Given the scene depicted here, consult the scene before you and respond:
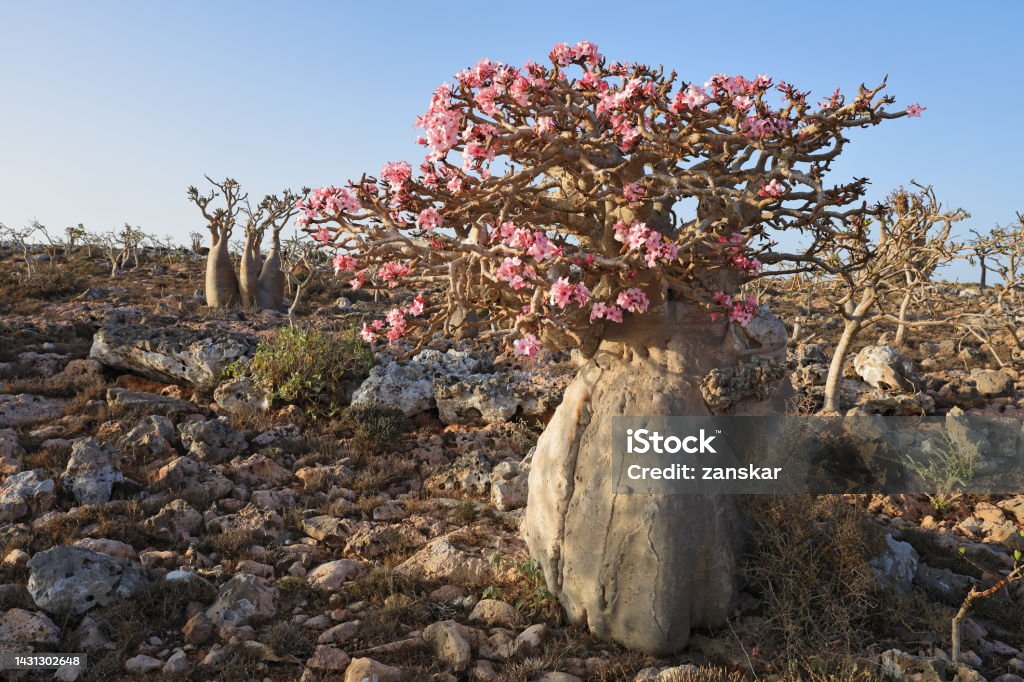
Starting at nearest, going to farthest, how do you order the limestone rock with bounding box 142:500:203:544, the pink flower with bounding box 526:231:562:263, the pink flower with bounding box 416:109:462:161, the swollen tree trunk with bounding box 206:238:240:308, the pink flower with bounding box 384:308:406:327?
the pink flower with bounding box 526:231:562:263 < the pink flower with bounding box 416:109:462:161 < the pink flower with bounding box 384:308:406:327 < the limestone rock with bounding box 142:500:203:544 < the swollen tree trunk with bounding box 206:238:240:308

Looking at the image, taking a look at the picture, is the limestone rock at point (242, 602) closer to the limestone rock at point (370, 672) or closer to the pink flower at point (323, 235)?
the limestone rock at point (370, 672)

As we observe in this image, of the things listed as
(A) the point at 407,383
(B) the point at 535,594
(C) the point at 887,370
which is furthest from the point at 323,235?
(C) the point at 887,370

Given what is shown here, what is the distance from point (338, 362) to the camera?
948 cm

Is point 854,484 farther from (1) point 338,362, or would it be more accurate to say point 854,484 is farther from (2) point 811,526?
(1) point 338,362

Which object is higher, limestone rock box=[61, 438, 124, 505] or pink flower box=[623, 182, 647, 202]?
pink flower box=[623, 182, 647, 202]

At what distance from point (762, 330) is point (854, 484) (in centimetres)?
261

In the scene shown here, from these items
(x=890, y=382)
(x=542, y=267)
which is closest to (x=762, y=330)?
(x=542, y=267)

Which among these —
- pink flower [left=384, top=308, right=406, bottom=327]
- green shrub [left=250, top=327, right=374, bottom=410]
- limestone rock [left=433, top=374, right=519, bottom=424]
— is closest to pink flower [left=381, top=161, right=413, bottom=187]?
pink flower [left=384, top=308, right=406, bottom=327]

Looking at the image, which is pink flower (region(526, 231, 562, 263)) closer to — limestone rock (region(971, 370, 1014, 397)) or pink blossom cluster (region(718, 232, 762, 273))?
pink blossom cluster (region(718, 232, 762, 273))

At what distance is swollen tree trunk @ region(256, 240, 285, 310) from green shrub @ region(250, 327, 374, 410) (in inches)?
364

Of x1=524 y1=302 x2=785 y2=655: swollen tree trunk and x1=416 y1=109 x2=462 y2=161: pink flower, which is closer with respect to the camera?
x1=416 y1=109 x2=462 y2=161: pink flower

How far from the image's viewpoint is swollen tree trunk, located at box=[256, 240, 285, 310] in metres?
18.3

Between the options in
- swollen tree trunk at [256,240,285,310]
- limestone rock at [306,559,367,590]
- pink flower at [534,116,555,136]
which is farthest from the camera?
swollen tree trunk at [256,240,285,310]

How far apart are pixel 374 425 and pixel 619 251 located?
474 centimetres
